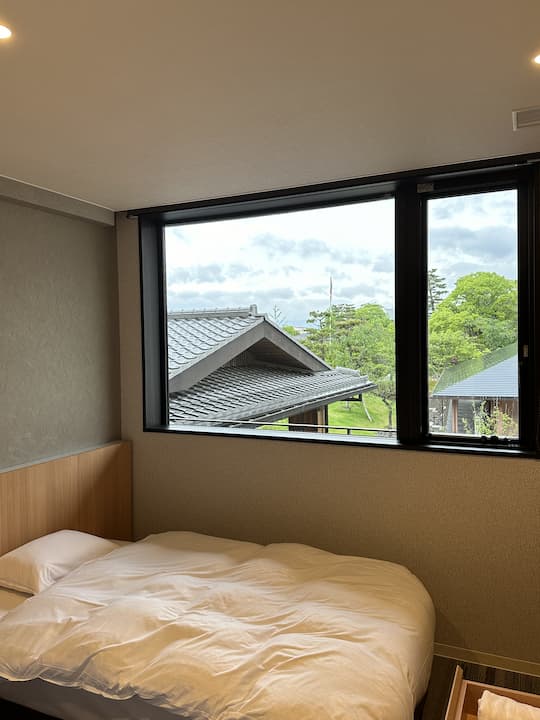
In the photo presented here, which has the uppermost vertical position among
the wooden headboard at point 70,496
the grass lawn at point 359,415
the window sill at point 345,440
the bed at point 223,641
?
the grass lawn at point 359,415

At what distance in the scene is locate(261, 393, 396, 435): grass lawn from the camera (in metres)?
3.28

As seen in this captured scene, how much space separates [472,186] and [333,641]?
227cm

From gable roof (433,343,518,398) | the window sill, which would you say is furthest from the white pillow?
gable roof (433,343,518,398)

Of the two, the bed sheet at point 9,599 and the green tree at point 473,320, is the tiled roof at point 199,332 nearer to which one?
the green tree at point 473,320

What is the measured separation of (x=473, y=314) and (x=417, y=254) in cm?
44

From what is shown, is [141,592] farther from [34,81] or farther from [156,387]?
[34,81]

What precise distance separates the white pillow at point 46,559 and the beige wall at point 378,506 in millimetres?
689

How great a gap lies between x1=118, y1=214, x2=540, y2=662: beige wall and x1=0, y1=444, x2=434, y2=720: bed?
393 mm

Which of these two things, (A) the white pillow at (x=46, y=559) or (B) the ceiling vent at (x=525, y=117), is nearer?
(B) the ceiling vent at (x=525, y=117)

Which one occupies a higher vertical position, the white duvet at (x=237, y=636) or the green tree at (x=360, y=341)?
the green tree at (x=360, y=341)

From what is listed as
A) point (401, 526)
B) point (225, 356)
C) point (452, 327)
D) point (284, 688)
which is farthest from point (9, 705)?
point (452, 327)

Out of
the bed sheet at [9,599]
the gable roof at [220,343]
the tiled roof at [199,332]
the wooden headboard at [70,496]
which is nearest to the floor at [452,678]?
→ the gable roof at [220,343]

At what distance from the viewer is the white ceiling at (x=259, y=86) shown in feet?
4.95

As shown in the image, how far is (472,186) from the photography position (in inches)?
115
